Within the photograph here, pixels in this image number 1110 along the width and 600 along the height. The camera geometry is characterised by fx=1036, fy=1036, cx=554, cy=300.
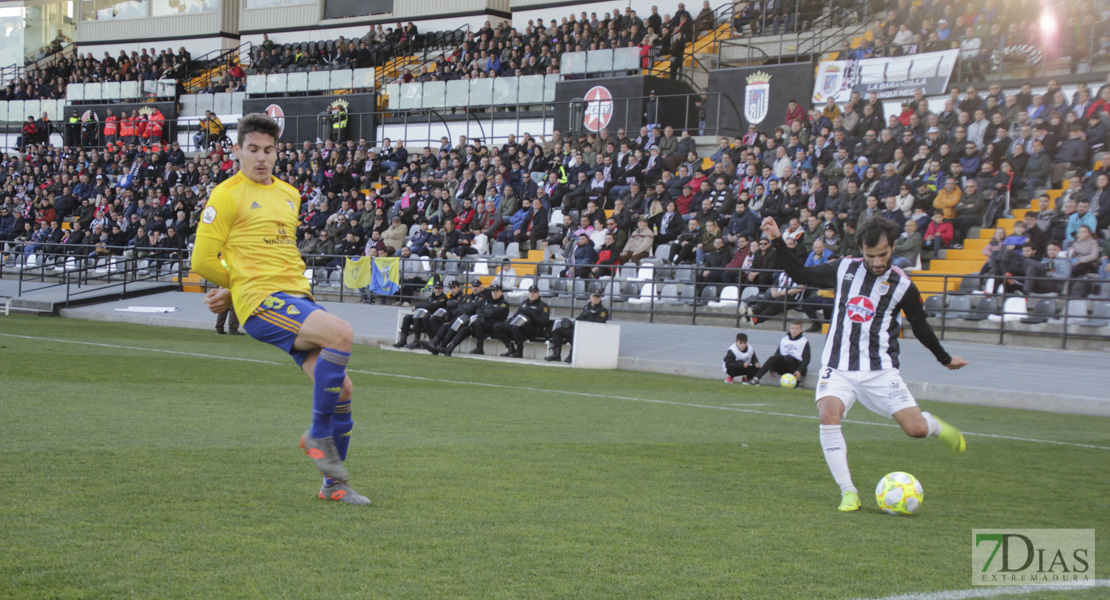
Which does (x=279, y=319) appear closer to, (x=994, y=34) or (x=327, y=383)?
(x=327, y=383)

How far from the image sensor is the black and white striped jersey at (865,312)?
655cm

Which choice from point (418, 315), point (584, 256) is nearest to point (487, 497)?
point (418, 315)

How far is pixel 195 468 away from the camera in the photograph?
6.46m

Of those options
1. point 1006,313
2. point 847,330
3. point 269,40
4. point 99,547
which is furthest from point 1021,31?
point 269,40

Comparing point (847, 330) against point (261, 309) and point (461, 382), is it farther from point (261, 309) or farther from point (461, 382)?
point (461, 382)

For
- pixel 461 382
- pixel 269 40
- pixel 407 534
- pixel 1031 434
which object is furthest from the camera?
pixel 269 40

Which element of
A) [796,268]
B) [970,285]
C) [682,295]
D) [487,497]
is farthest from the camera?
[682,295]

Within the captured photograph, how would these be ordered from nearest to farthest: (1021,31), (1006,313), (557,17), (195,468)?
1. (195,468)
2. (1006,313)
3. (1021,31)
4. (557,17)

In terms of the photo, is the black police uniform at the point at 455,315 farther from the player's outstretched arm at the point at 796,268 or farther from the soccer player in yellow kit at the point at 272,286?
the soccer player in yellow kit at the point at 272,286

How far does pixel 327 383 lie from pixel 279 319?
1.60 feet

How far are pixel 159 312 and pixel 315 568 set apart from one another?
71.5 ft

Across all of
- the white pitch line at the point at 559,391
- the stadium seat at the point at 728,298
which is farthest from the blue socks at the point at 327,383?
the stadium seat at the point at 728,298

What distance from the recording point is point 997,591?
4496 millimetres

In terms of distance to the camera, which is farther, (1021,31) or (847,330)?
(1021,31)
